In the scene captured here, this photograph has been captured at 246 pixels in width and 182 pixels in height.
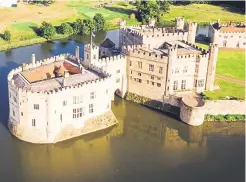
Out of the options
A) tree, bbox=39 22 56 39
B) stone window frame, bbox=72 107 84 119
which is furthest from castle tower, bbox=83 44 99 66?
tree, bbox=39 22 56 39

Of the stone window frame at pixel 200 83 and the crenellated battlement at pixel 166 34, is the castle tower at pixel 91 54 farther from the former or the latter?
the stone window frame at pixel 200 83

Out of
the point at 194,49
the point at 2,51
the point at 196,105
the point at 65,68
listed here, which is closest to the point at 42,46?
the point at 2,51

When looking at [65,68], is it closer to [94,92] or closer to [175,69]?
[94,92]

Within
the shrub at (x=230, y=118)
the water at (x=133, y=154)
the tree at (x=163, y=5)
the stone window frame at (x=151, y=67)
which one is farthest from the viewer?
the tree at (x=163, y=5)

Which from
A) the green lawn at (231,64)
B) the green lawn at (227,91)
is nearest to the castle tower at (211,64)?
the green lawn at (227,91)

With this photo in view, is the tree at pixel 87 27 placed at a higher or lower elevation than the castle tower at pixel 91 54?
lower
